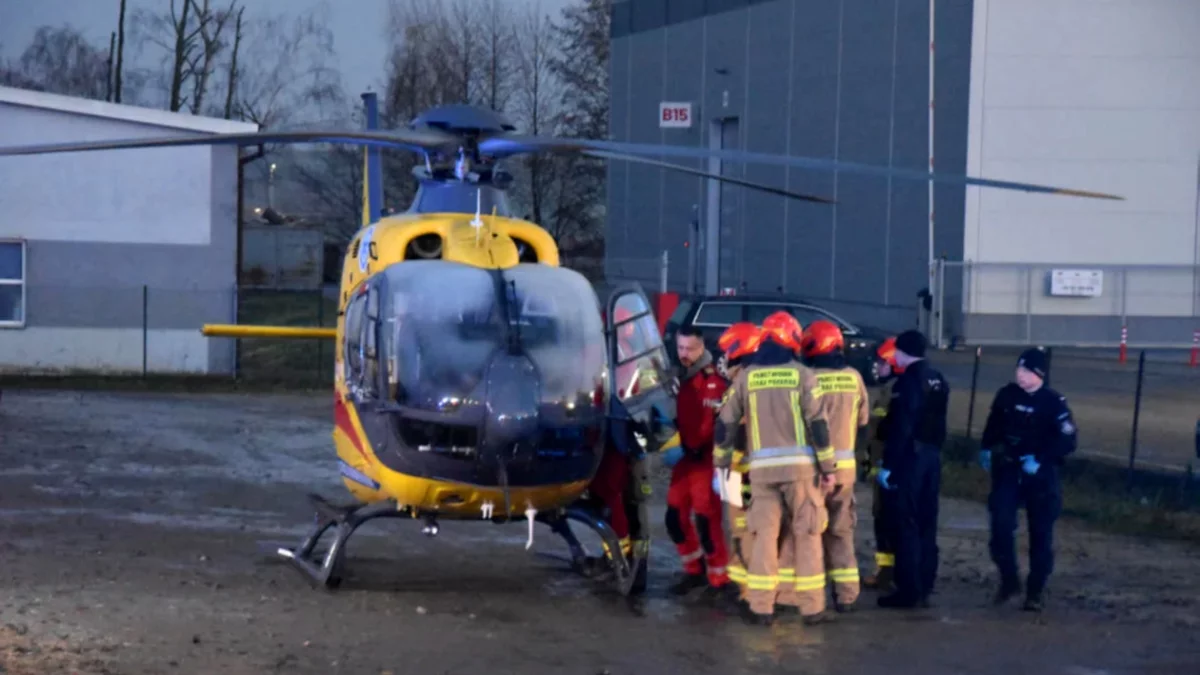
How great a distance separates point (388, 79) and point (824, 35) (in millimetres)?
21785

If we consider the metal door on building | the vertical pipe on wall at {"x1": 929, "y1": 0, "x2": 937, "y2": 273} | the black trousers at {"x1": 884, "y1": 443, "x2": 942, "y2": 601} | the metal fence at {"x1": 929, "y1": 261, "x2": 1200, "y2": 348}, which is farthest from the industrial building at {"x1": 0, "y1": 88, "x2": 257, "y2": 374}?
the metal door on building

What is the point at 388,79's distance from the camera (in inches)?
2226

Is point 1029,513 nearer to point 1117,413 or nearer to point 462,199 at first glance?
point 462,199

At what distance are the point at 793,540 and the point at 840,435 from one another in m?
0.75

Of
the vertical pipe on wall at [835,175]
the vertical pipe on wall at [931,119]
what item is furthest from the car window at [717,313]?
the vertical pipe on wall at [835,175]

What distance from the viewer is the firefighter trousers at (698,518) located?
10.3m

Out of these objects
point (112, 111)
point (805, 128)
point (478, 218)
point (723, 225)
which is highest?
point (805, 128)

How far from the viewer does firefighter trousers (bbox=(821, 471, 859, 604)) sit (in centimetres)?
993

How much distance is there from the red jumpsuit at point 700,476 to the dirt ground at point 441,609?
1.36 feet

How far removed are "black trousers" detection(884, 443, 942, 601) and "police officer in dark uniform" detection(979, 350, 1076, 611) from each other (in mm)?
383

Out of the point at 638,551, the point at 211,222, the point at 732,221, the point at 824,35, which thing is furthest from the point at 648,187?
the point at 638,551

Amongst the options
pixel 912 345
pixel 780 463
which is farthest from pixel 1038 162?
pixel 780 463

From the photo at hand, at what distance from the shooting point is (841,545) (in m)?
10.0

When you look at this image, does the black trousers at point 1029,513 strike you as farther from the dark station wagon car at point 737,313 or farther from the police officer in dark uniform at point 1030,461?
the dark station wagon car at point 737,313
